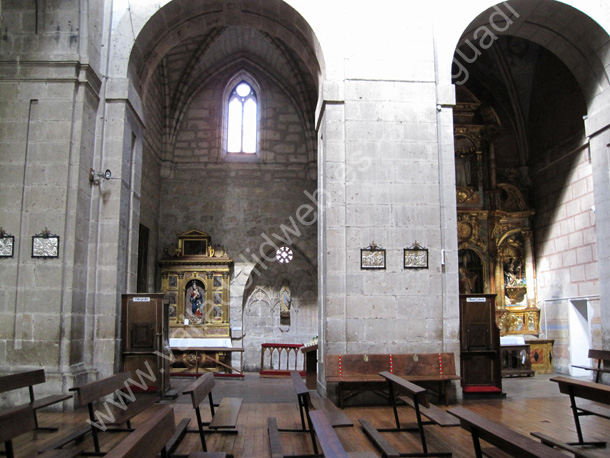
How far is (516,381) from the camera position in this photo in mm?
11992

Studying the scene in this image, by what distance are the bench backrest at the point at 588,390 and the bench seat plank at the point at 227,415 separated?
11.4ft

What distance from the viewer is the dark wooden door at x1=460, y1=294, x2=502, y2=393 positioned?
9.14m

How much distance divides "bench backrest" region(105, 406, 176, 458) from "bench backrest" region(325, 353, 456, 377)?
4297 millimetres

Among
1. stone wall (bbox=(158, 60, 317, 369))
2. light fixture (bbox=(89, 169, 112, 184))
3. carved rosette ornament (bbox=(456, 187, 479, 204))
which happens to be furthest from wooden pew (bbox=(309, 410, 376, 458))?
carved rosette ornament (bbox=(456, 187, 479, 204))

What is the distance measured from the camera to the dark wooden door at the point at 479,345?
9.14 m

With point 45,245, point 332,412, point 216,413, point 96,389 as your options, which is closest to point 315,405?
point 332,412

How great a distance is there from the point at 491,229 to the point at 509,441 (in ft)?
38.0

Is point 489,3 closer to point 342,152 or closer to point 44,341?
point 342,152

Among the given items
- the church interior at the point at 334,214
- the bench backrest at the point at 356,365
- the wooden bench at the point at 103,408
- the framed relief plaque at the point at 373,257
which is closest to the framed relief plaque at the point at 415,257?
the church interior at the point at 334,214

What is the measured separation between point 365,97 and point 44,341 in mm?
6191

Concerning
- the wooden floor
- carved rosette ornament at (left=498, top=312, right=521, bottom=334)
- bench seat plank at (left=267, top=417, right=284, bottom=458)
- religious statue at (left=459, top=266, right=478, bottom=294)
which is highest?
religious statue at (left=459, top=266, right=478, bottom=294)

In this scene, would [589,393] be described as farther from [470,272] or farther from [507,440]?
[470,272]

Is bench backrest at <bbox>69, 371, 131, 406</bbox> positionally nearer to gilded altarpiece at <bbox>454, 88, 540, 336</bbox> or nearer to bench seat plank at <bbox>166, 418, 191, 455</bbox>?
bench seat plank at <bbox>166, 418, 191, 455</bbox>

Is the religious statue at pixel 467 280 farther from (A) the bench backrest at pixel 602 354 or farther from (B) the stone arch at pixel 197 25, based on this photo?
(B) the stone arch at pixel 197 25
